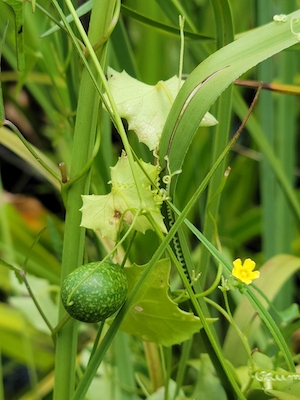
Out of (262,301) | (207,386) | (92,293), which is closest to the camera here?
(92,293)

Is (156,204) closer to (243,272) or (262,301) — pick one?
(243,272)

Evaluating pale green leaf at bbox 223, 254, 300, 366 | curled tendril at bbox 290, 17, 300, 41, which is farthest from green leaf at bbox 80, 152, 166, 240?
pale green leaf at bbox 223, 254, 300, 366

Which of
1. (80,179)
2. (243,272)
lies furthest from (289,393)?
(80,179)

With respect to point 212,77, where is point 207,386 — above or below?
below

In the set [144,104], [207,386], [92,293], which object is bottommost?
[207,386]

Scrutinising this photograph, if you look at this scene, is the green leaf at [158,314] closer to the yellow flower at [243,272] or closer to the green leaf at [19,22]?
the yellow flower at [243,272]

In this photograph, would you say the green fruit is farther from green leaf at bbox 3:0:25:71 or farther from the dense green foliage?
green leaf at bbox 3:0:25:71

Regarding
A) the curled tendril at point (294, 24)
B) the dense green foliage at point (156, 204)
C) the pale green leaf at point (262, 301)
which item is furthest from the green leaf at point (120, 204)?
the pale green leaf at point (262, 301)
